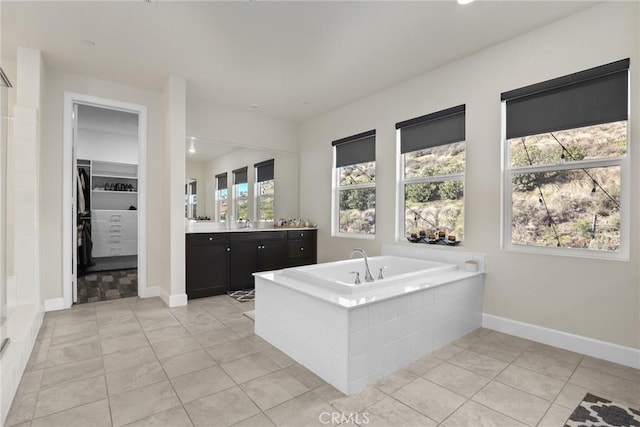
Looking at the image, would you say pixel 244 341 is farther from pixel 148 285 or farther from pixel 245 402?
pixel 148 285

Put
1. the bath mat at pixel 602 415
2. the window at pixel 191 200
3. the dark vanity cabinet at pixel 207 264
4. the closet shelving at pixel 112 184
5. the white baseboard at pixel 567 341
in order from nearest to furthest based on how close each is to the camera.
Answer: the bath mat at pixel 602 415, the white baseboard at pixel 567 341, the dark vanity cabinet at pixel 207 264, the window at pixel 191 200, the closet shelving at pixel 112 184

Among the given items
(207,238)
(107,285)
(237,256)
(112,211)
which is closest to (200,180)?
(207,238)

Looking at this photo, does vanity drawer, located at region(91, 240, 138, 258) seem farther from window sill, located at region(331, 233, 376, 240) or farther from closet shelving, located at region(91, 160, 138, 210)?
window sill, located at region(331, 233, 376, 240)

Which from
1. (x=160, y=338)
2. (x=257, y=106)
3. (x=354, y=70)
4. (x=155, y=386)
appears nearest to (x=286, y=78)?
(x=354, y=70)

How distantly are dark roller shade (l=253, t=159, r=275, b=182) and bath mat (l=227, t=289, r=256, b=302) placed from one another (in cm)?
177

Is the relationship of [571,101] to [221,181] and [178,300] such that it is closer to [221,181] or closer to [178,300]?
[221,181]

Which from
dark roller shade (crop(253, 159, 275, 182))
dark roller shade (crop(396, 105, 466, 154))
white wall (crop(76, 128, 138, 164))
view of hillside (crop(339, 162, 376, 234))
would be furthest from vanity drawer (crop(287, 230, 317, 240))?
white wall (crop(76, 128, 138, 164))

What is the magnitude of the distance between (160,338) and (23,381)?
2.95 ft

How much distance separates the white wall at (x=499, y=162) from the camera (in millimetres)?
2361

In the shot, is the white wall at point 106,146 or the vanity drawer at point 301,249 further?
the white wall at point 106,146

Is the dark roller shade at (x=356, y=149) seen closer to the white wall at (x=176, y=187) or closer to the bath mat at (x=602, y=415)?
the white wall at (x=176, y=187)

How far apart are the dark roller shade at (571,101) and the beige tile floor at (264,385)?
6.09 feet

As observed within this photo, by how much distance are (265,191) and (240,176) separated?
1.52ft

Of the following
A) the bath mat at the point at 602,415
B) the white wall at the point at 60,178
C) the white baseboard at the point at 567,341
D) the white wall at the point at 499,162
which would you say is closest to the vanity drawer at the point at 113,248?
the white wall at the point at 60,178
